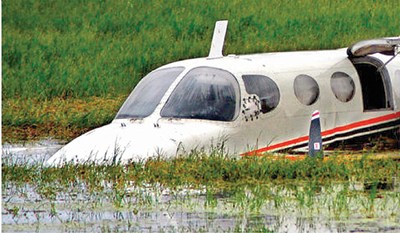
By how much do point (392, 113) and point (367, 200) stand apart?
5359 mm

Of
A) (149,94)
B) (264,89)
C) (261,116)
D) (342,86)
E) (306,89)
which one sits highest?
(342,86)

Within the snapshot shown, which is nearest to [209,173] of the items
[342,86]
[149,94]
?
[149,94]

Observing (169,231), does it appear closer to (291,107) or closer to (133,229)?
(133,229)

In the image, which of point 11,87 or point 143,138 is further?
point 11,87

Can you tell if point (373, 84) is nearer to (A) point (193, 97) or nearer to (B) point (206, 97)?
(B) point (206, 97)

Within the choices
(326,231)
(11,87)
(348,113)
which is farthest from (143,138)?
(11,87)

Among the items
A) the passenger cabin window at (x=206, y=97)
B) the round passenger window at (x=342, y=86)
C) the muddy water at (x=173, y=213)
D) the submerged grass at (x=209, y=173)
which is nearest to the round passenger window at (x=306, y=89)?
the round passenger window at (x=342, y=86)

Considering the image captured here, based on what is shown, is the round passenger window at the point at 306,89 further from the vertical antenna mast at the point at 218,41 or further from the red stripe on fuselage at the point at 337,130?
the vertical antenna mast at the point at 218,41

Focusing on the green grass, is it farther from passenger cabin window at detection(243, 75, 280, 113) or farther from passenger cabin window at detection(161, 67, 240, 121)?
passenger cabin window at detection(243, 75, 280, 113)

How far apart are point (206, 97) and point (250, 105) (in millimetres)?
553

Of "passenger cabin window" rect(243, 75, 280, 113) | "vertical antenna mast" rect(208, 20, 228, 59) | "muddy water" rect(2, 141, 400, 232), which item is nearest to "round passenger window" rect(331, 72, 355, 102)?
"passenger cabin window" rect(243, 75, 280, 113)

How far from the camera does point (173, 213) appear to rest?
13383 millimetres

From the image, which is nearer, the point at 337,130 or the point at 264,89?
the point at 264,89

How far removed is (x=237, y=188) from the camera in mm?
15016
